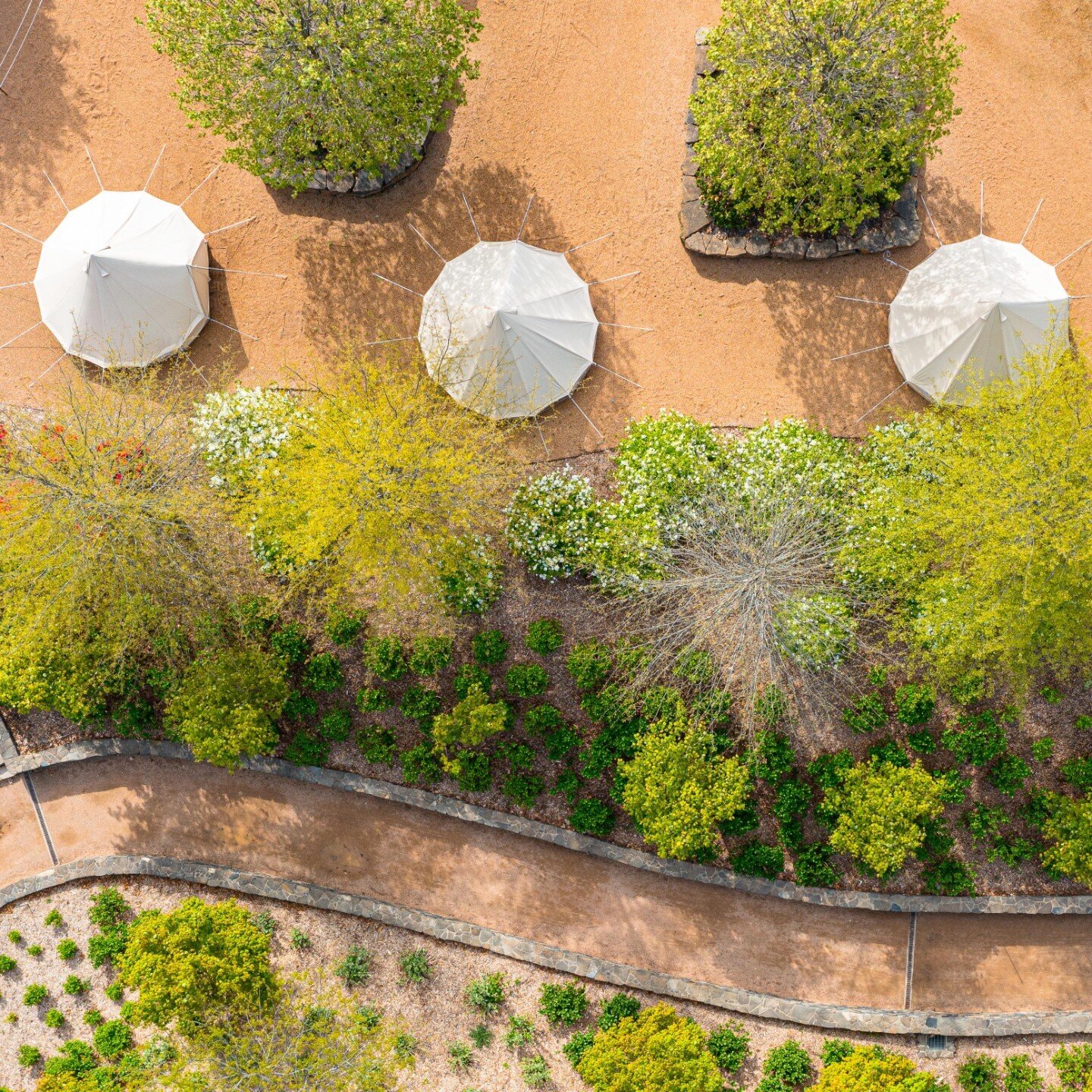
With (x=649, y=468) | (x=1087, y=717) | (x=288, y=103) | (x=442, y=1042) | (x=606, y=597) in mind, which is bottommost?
(x=442, y=1042)

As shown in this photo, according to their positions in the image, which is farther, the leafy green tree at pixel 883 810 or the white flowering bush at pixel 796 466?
the white flowering bush at pixel 796 466

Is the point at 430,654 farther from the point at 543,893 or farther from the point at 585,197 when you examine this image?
the point at 585,197

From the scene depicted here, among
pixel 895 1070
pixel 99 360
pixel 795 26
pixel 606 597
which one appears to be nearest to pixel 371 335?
pixel 99 360

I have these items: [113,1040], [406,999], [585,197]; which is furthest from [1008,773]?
[113,1040]

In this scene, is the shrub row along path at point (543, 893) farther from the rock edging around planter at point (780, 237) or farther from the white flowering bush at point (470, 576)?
the rock edging around planter at point (780, 237)

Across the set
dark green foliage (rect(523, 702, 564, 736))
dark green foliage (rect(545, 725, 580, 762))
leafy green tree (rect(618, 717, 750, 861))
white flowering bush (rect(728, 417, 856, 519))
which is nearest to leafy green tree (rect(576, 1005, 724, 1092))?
leafy green tree (rect(618, 717, 750, 861))

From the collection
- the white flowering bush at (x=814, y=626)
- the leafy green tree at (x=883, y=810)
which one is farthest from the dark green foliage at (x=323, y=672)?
the leafy green tree at (x=883, y=810)

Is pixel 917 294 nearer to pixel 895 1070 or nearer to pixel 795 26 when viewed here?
pixel 795 26
